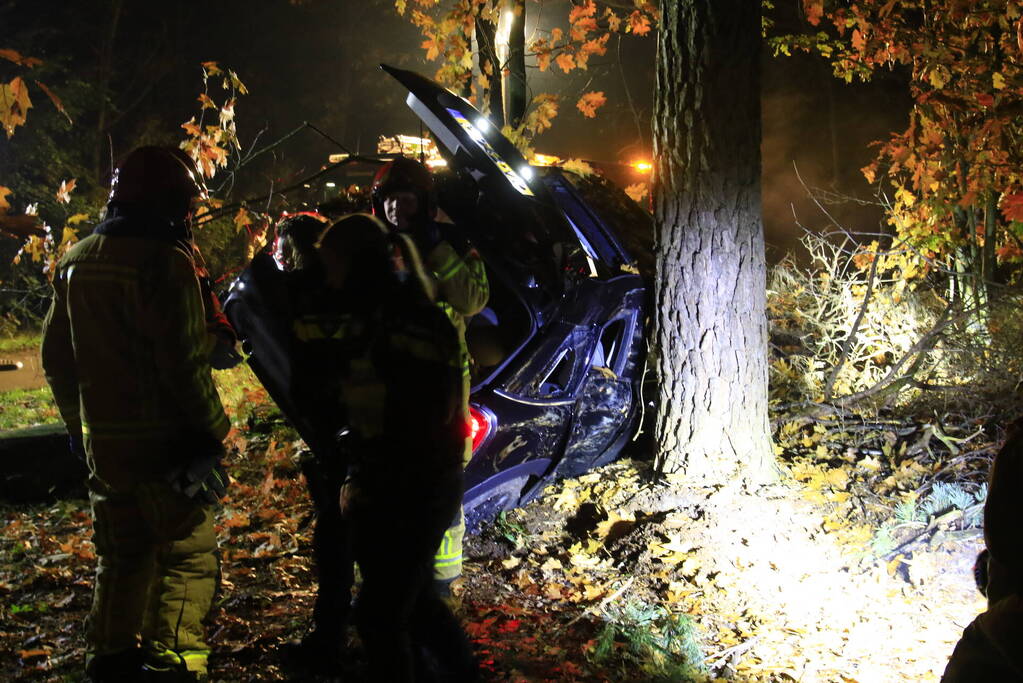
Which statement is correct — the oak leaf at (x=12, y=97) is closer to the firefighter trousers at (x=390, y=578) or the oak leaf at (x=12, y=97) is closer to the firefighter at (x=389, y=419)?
the firefighter at (x=389, y=419)

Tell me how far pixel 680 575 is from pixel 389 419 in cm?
207

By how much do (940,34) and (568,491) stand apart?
5.53 metres

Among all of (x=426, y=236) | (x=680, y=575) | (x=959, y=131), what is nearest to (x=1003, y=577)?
(x=680, y=575)

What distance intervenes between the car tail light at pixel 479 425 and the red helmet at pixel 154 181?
169 centimetres

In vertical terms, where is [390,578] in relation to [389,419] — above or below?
below

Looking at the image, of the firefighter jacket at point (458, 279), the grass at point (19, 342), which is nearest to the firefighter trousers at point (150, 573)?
the firefighter jacket at point (458, 279)

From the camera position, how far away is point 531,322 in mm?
4078

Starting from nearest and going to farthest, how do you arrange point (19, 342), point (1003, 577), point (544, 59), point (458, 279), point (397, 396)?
point (1003, 577) → point (397, 396) → point (458, 279) → point (544, 59) → point (19, 342)

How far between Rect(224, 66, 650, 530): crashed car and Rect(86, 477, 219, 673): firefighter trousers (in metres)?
1.43

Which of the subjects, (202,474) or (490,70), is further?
(490,70)

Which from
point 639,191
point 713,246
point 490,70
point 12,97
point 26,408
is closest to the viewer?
point 12,97

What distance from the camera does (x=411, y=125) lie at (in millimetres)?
28703

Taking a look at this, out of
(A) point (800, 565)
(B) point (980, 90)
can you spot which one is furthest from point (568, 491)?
(B) point (980, 90)

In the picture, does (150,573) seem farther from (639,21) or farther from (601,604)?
(639,21)
